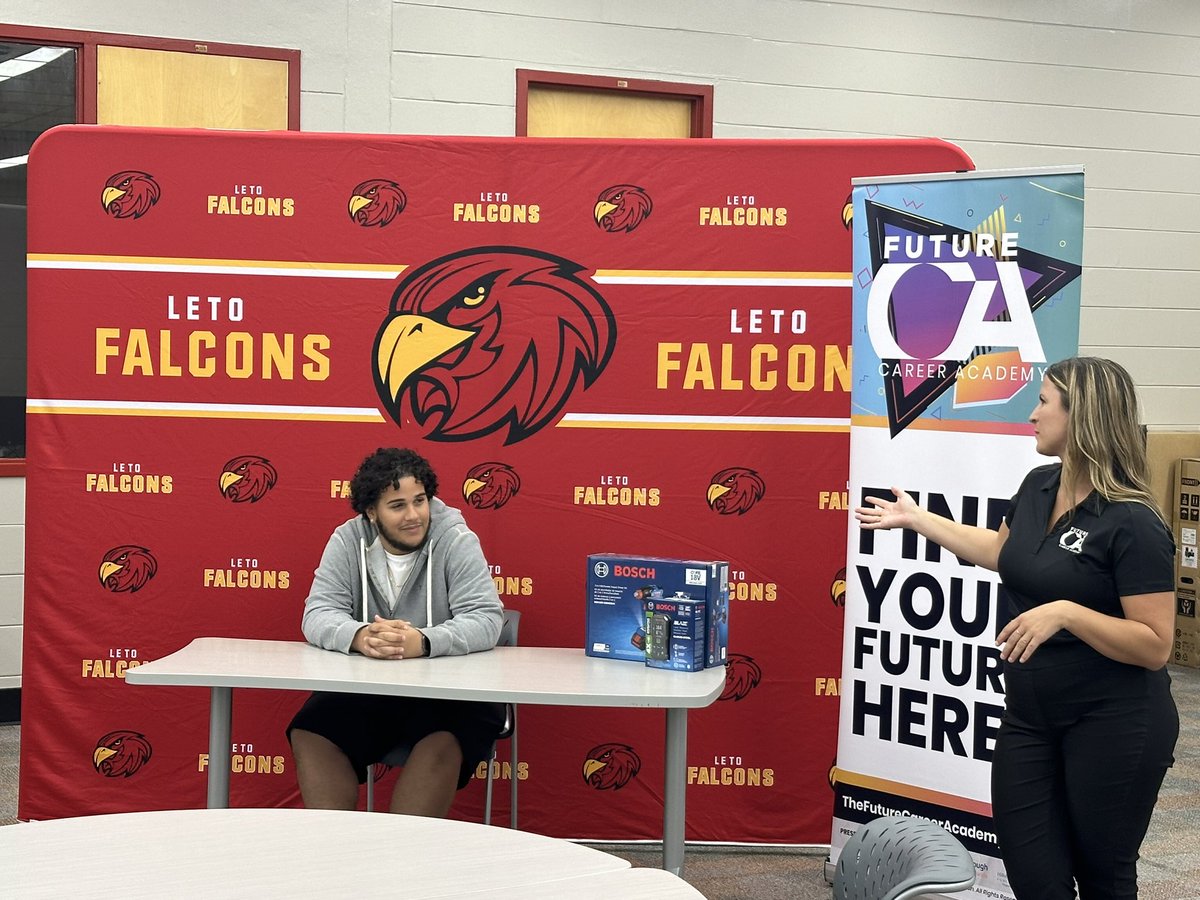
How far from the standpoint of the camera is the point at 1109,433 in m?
2.24

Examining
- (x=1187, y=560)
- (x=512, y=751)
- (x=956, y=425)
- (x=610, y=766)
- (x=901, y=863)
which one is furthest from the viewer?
(x=1187, y=560)

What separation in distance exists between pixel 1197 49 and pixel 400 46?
13.4ft

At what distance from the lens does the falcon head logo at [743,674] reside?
3652 millimetres

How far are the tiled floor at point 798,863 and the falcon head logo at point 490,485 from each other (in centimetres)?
Result: 110

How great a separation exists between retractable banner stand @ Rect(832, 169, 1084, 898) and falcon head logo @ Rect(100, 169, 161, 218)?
2044 millimetres

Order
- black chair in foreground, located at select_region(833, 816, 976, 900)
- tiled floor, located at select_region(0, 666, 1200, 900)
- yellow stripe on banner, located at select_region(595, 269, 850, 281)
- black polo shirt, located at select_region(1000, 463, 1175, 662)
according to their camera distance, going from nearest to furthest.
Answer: black chair in foreground, located at select_region(833, 816, 976, 900) → black polo shirt, located at select_region(1000, 463, 1175, 662) → tiled floor, located at select_region(0, 666, 1200, 900) → yellow stripe on banner, located at select_region(595, 269, 850, 281)

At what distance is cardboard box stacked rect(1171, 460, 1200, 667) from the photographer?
6301 mm

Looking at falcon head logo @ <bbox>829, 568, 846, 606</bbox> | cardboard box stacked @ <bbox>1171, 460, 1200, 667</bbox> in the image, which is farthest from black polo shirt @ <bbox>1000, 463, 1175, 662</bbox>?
cardboard box stacked @ <bbox>1171, 460, 1200, 667</bbox>

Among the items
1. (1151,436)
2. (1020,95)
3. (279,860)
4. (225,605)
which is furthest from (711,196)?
(1151,436)

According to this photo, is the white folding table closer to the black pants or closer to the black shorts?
the black pants

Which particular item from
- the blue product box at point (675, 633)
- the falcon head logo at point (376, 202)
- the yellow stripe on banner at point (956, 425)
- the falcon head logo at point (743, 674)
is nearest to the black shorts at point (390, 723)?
the blue product box at point (675, 633)

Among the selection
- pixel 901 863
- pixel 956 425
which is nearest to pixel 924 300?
pixel 956 425

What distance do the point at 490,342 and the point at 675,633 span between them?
3.66ft

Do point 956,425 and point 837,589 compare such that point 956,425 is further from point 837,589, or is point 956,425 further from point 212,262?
point 212,262
